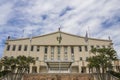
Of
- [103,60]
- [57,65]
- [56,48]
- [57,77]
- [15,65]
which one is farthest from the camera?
[56,48]

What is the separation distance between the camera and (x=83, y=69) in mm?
53750

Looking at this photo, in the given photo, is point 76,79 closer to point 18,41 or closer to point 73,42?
point 73,42

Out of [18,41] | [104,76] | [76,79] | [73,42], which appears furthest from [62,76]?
[18,41]

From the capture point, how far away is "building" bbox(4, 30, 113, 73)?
54.2m

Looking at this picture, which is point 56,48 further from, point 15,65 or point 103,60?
point 103,60

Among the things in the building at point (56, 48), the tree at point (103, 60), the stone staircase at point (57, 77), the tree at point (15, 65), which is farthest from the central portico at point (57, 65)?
the tree at point (103, 60)

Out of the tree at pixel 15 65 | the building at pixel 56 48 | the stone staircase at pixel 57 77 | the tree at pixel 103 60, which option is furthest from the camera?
the building at pixel 56 48

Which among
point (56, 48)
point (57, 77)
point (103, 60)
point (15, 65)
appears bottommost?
point (57, 77)

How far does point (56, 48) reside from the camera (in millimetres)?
56438

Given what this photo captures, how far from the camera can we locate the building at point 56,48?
54194 millimetres

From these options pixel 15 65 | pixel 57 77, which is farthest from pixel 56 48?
pixel 15 65

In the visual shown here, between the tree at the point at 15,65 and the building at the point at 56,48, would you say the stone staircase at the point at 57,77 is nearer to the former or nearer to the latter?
the tree at the point at 15,65

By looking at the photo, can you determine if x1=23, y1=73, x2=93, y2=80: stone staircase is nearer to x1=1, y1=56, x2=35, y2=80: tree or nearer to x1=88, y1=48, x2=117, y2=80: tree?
x1=1, y1=56, x2=35, y2=80: tree

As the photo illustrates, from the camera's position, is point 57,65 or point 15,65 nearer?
point 15,65
